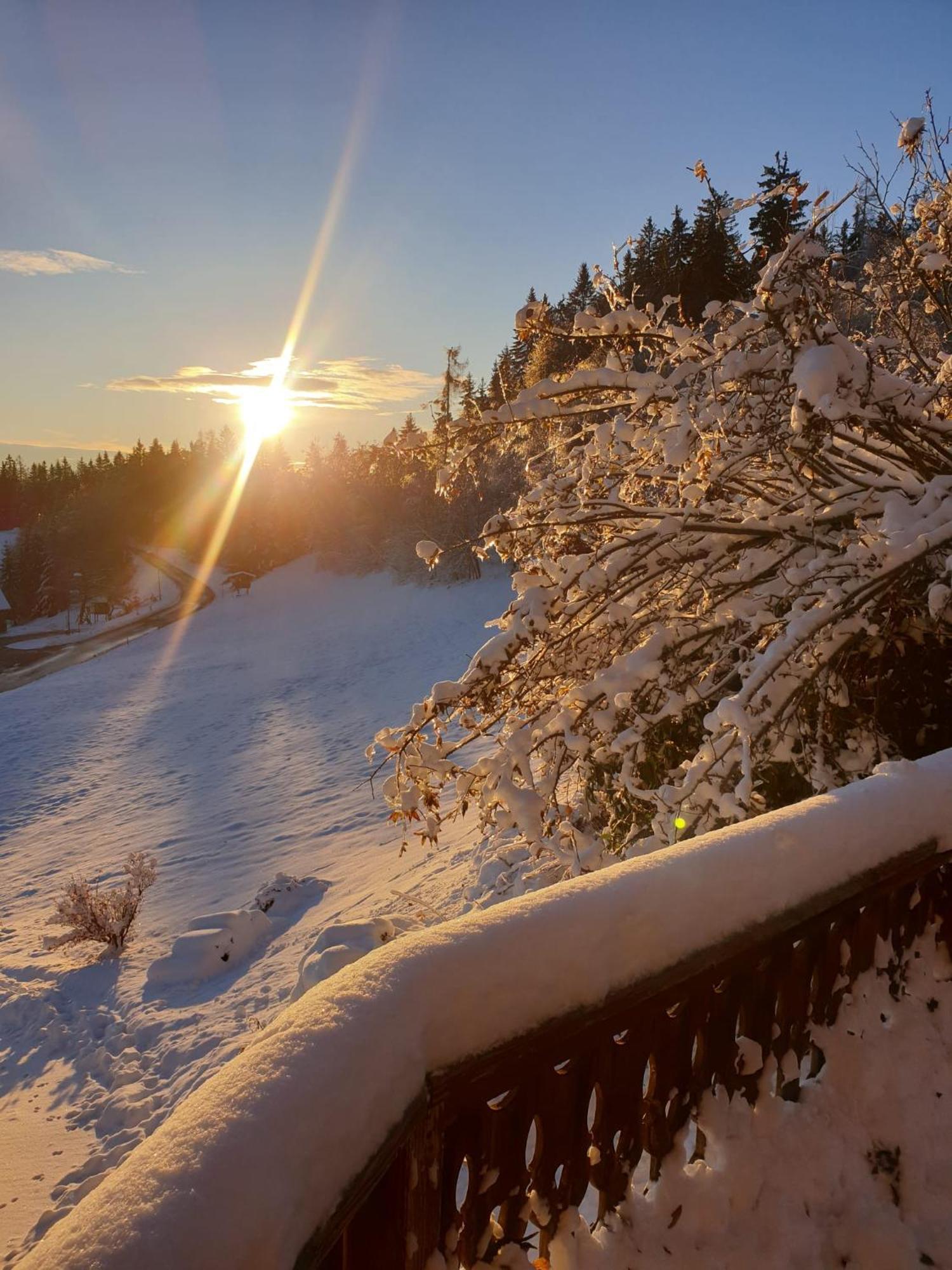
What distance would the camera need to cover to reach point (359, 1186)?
3.63 ft

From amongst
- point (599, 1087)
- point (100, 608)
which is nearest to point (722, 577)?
point (599, 1087)

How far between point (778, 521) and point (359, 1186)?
4.36 m

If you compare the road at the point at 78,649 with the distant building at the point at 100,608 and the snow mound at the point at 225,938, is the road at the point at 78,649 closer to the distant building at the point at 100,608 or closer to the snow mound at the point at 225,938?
the distant building at the point at 100,608

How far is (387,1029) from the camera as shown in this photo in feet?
4.05

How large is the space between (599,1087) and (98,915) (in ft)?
41.9

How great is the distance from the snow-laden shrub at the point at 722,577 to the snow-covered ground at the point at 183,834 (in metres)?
3.28

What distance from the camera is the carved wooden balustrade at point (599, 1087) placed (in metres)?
1.27

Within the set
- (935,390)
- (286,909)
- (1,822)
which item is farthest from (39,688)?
(935,390)

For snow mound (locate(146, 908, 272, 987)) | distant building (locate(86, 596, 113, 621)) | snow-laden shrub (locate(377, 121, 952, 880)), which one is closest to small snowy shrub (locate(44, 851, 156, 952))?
snow mound (locate(146, 908, 272, 987))

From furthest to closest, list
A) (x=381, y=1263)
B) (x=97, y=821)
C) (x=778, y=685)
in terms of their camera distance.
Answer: (x=97, y=821), (x=778, y=685), (x=381, y=1263)

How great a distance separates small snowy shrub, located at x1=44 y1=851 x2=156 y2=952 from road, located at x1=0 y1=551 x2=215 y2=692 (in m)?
28.6

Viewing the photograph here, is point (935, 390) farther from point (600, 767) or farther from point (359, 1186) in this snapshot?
point (359, 1186)

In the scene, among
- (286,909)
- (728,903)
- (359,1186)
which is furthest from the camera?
(286,909)

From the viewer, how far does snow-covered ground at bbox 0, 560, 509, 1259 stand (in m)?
8.16
